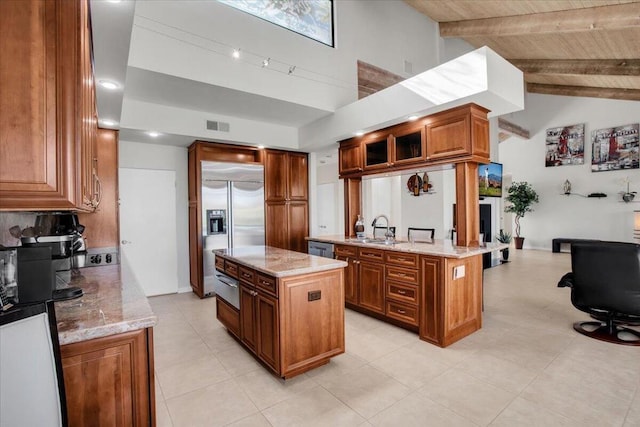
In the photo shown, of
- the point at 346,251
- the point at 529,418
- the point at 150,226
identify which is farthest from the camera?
the point at 150,226

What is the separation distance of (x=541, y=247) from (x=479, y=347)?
29.1 ft

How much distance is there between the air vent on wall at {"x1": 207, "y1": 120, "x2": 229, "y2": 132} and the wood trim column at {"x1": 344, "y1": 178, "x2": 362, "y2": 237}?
2.08 metres

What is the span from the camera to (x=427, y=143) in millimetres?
3707

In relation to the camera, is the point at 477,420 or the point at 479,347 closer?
the point at 477,420

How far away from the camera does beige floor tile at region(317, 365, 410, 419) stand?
2.17m

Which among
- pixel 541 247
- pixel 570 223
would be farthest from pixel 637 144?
pixel 541 247

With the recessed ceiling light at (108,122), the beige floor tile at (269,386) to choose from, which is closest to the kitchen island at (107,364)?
the beige floor tile at (269,386)

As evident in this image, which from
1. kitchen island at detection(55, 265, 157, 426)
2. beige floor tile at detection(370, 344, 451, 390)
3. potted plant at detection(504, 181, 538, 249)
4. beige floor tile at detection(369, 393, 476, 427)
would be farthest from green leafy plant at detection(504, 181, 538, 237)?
kitchen island at detection(55, 265, 157, 426)

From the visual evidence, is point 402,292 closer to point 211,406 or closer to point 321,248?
point 321,248

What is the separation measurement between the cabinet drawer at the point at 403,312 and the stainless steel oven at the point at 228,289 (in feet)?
5.69

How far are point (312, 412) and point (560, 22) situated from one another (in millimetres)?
6316

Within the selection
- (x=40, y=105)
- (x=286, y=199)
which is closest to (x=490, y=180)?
(x=286, y=199)

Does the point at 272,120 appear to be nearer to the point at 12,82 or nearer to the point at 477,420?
the point at 12,82

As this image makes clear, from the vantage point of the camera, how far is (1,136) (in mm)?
1066
